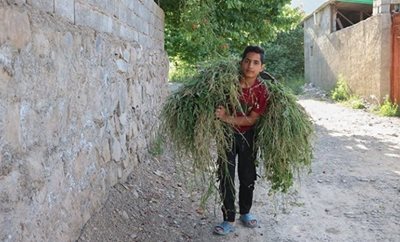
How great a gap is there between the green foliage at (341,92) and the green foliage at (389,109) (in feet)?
9.48

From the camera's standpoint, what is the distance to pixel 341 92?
42.4 feet

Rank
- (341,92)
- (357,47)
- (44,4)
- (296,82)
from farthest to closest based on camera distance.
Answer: (296,82), (341,92), (357,47), (44,4)

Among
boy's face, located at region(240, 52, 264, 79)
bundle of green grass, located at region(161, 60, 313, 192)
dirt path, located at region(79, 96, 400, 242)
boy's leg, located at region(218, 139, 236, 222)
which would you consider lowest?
dirt path, located at region(79, 96, 400, 242)

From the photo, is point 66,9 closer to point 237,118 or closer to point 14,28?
point 14,28

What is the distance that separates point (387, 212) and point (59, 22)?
10.2ft

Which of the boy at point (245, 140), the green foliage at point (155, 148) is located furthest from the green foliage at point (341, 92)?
the boy at point (245, 140)

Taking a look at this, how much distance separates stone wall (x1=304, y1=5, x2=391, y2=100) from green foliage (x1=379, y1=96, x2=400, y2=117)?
343mm

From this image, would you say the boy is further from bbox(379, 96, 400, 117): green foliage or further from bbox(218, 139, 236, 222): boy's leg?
bbox(379, 96, 400, 117): green foliage

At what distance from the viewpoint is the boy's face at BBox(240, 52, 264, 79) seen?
9.56ft

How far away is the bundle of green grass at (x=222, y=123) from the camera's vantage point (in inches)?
114

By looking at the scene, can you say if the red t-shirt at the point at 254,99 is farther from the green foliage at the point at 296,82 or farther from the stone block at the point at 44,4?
the green foliage at the point at 296,82

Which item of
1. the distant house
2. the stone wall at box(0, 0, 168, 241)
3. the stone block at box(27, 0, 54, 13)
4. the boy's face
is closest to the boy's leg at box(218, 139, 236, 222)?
the boy's face

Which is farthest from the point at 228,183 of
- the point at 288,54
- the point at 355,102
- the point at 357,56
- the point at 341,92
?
the point at 288,54

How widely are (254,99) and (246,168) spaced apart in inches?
22.3
